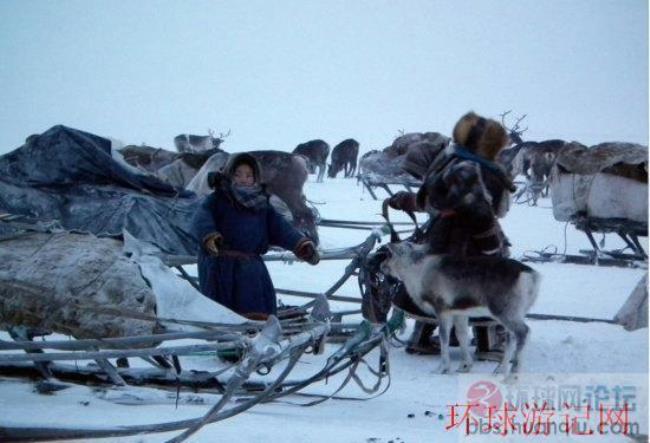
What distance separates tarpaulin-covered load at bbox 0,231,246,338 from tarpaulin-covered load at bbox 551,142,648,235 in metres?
7.17

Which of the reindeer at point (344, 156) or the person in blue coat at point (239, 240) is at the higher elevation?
the reindeer at point (344, 156)

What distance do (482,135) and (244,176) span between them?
1481mm

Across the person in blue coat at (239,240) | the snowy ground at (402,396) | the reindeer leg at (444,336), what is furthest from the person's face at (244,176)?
the reindeer leg at (444,336)

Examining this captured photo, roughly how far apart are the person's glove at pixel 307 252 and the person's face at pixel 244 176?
21.4 inches

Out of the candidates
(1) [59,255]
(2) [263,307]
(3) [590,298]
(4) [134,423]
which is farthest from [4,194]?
(3) [590,298]

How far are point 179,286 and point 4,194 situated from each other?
4.12m

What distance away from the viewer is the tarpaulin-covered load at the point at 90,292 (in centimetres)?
254

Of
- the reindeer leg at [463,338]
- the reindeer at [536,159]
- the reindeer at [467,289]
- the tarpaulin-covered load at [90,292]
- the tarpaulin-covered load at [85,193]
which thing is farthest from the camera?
the reindeer at [536,159]

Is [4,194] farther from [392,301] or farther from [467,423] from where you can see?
[467,423]

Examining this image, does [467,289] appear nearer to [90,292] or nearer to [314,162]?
[90,292]

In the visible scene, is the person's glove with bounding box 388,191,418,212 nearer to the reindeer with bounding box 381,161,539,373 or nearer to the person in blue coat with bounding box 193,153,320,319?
the reindeer with bounding box 381,161,539,373

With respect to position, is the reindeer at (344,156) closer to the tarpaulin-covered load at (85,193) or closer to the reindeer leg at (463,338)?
the tarpaulin-covered load at (85,193)

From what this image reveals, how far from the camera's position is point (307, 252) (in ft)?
12.8

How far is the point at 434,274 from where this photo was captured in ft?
12.5
